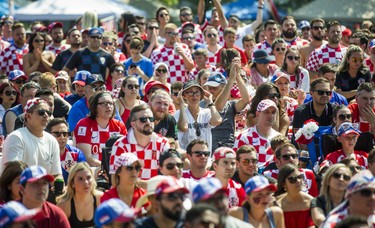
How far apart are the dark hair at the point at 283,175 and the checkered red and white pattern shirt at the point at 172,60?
7.32 meters

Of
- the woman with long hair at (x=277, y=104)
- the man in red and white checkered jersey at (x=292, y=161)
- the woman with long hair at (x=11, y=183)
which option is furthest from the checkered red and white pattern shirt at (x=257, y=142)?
the woman with long hair at (x=11, y=183)

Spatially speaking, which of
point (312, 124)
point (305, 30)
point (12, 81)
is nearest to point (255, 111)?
point (312, 124)

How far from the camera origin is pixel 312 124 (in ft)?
41.4

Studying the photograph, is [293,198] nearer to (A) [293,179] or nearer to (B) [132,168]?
(A) [293,179]

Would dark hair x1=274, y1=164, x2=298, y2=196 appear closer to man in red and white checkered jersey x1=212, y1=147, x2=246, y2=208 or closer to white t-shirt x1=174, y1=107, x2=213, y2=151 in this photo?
man in red and white checkered jersey x1=212, y1=147, x2=246, y2=208

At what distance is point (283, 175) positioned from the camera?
34.0 ft

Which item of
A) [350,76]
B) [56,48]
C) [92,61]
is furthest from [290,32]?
[56,48]

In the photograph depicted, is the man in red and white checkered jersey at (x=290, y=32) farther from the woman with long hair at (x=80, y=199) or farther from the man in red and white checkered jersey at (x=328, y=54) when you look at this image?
the woman with long hair at (x=80, y=199)

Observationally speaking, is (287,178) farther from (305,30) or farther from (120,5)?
(120,5)

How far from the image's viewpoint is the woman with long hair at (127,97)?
13.5m

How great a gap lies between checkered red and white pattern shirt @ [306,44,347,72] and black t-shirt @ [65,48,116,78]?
9.94 ft

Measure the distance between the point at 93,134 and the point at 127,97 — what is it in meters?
1.28

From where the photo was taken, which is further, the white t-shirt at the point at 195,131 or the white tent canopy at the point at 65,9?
the white tent canopy at the point at 65,9

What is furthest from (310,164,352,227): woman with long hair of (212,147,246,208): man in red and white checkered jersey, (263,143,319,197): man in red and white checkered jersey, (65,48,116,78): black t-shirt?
(65,48,116,78): black t-shirt
